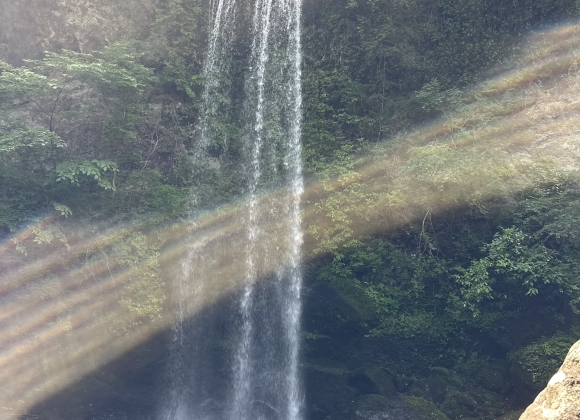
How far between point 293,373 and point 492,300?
15.0 ft

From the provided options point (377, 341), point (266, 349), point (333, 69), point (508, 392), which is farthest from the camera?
point (333, 69)

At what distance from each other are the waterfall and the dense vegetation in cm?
54

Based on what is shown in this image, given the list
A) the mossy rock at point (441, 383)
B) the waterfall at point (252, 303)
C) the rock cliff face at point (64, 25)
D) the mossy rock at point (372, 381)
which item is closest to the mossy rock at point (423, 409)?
the mossy rock at point (441, 383)

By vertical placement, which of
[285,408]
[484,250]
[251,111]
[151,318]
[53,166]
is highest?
[251,111]

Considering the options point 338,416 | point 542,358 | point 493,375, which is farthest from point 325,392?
point 542,358

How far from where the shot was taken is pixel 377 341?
35.7 feet

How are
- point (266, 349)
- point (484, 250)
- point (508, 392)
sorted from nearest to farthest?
point (508, 392)
point (484, 250)
point (266, 349)

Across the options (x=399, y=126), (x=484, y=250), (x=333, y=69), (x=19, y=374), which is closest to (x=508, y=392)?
(x=484, y=250)

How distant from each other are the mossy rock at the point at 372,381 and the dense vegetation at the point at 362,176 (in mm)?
535

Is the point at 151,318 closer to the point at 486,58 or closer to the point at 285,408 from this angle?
the point at 285,408

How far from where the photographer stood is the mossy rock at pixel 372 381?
10547 millimetres

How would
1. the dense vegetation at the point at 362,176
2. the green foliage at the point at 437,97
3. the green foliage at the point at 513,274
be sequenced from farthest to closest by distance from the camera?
the green foliage at the point at 437,97 → the dense vegetation at the point at 362,176 → the green foliage at the point at 513,274

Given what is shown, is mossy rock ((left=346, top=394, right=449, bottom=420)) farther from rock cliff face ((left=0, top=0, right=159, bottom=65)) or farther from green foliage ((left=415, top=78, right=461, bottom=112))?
rock cliff face ((left=0, top=0, right=159, bottom=65))

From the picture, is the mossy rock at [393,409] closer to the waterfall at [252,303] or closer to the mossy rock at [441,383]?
the mossy rock at [441,383]
